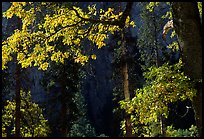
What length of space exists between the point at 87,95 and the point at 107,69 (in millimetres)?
6184

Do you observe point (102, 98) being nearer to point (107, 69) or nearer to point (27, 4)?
point (107, 69)

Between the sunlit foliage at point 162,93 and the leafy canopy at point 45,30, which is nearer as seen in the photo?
the sunlit foliage at point 162,93

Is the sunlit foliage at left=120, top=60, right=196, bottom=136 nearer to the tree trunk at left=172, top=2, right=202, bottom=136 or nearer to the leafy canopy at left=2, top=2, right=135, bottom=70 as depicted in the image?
the tree trunk at left=172, top=2, right=202, bottom=136

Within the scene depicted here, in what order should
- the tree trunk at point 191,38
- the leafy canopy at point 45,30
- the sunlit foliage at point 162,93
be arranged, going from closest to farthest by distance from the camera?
1. the sunlit foliage at point 162,93
2. the tree trunk at point 191,38
3. the leafy canopy at point 45,30

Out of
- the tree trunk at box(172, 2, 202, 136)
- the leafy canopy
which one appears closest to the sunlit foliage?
the tree trunk at box(172, 2, 202, 136)

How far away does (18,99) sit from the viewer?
790 inches

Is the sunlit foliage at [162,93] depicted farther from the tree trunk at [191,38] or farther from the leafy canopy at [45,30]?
the leafy canopy at [45,30]

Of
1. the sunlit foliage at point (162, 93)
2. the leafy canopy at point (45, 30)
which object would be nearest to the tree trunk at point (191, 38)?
the sunlit foliage at point (162, 93)

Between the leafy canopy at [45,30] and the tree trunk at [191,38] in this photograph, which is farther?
the leafy canopy at [45,30]

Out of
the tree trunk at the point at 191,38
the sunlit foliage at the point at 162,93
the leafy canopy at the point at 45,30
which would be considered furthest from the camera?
the leafy canopy at the point at 45,30

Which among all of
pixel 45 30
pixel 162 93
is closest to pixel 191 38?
pixel 162 93

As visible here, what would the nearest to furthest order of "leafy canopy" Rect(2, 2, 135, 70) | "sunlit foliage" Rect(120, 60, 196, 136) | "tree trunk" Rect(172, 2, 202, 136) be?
"sunlit foliage" Rect(120, 60, 196, 136) < "tree trunk" Rect(172, 2, 202, 136) < "leafy canopy" Rect(2, 2, 135, 70)

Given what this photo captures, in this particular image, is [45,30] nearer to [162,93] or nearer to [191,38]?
[162,93]

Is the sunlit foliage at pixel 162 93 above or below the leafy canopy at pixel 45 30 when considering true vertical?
below
